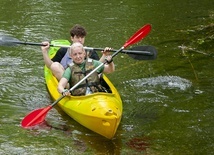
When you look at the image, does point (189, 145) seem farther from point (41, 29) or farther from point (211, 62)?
point (41, 29)

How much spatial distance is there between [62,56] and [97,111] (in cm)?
159

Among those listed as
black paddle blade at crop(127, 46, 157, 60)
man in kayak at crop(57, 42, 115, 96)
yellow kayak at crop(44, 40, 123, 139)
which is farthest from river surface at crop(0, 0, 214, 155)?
black paddle blade at crop(127, 46, 157, 60)

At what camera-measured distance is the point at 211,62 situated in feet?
24.3

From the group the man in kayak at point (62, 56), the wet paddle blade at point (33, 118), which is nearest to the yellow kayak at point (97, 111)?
the wet paddle blade at point (33, 118)

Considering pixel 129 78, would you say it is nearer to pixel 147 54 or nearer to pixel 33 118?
pixel 147 54

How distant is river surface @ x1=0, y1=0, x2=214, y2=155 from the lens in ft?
15.5

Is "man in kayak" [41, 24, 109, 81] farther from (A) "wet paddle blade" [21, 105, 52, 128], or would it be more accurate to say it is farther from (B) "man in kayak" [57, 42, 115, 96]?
(A) "wet paddle blade" [21, 105, 52, 128]

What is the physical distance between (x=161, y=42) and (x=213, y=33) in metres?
1.01

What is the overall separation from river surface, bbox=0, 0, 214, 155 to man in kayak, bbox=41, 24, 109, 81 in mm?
473

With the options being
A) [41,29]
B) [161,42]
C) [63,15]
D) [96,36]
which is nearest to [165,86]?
[161,42]

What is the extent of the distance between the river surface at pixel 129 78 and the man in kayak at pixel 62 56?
1.55 ft

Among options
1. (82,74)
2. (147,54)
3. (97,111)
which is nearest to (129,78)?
(147,54)

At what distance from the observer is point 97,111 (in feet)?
15.2

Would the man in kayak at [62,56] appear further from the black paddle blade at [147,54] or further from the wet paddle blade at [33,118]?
the wet paddle blade at [33,118]
